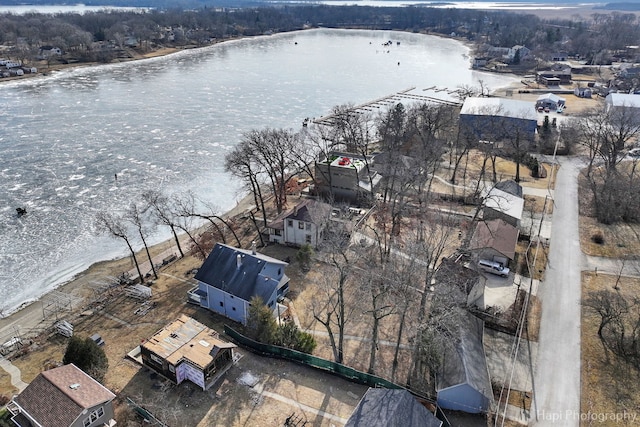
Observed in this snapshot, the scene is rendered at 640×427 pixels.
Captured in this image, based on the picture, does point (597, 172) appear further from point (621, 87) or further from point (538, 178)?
point (621, 87)

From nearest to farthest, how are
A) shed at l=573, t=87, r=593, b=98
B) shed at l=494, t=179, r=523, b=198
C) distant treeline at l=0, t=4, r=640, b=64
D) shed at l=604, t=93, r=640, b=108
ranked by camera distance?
shed at l=494, t=179, r=523, b=198, shed at l=604, t=93, r=640, b=108, shed at l=573, t=87, r=593, b=98, distant treeline at l=0, t=4, r=640, b=64

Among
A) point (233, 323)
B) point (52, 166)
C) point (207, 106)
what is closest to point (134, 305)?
point (233, 323)

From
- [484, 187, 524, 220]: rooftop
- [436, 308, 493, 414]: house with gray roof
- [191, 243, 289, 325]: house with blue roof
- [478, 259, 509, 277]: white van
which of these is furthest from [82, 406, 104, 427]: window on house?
[484, 187, 524, 220]: rooftop

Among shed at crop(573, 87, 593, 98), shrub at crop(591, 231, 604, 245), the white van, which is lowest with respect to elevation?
shed at crop(573, 87, 593, 98)

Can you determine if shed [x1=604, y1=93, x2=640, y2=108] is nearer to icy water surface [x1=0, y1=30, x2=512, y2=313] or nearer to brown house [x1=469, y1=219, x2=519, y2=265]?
icy water surface [x1=0, y1=30, x2=512, y2=313]

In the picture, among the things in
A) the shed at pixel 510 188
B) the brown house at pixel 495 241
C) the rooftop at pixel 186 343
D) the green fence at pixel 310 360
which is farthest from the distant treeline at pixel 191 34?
the green fence at pixel 310 360
